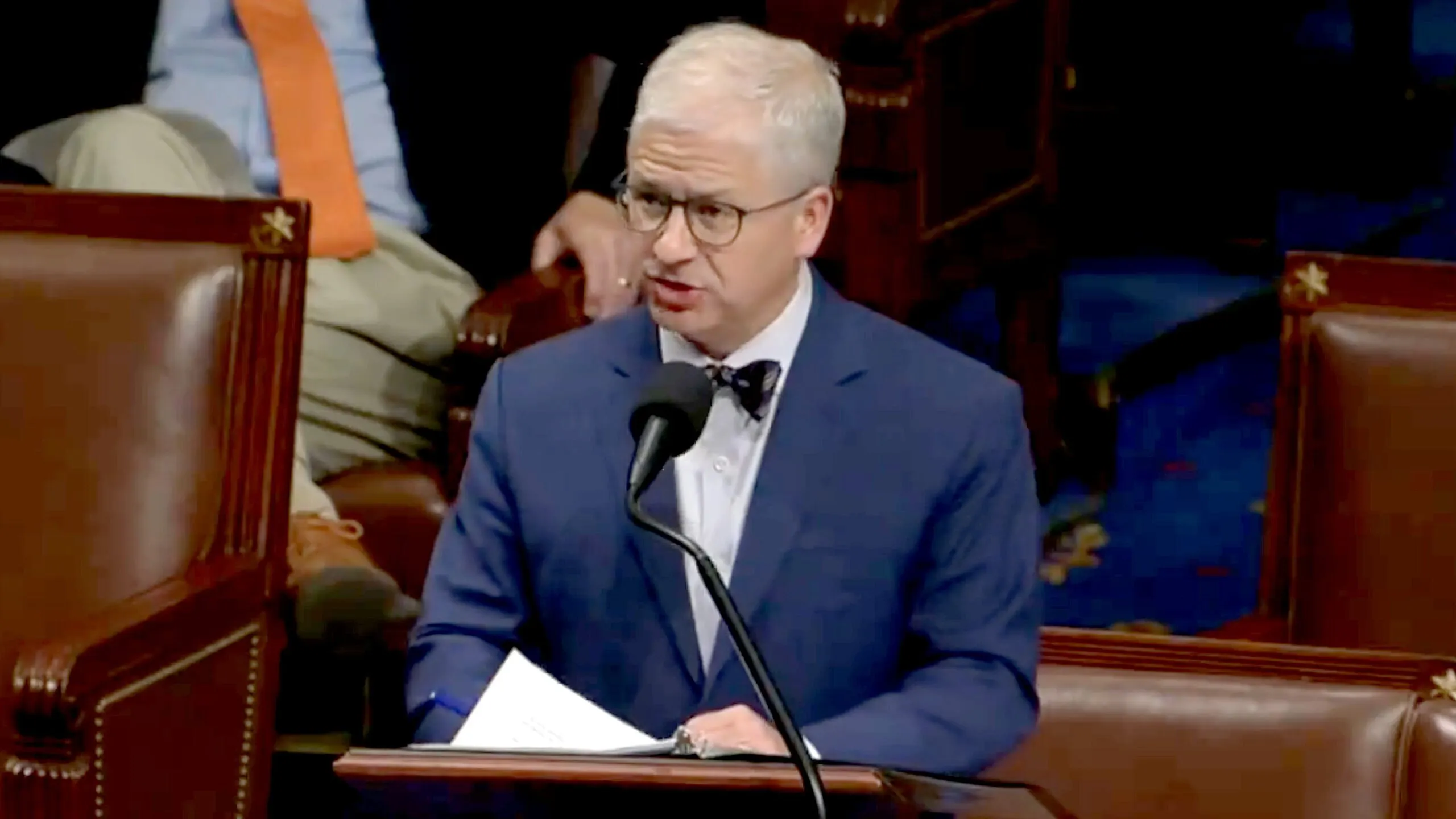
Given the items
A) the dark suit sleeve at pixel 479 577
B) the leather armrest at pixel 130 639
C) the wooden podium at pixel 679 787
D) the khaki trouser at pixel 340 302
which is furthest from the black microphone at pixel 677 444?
the khaki trouser at pixel 340 302

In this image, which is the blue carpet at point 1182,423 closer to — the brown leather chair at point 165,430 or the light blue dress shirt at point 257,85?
the light blue dress shirt at point 257,85

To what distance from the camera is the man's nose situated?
182 cm

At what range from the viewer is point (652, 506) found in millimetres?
1875

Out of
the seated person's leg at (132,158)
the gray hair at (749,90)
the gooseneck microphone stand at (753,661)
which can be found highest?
the gray hair at (749,90)

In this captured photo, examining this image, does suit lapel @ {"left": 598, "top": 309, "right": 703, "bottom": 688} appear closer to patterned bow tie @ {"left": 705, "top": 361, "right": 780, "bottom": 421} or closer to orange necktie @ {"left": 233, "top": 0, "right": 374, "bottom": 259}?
patterned bow tie @ {"left": 705, "top": 361, "right": 780, "bottom": 421}

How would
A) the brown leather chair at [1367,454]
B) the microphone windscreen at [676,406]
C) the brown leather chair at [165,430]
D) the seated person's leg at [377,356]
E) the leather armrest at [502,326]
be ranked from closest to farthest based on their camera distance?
1. the microphone windscreen at [676,406]
2. the brown leather chair at [1367,454]
3. the brown leather chair at [165,430]
4. the leather armrest at [502,326]
5. the seated person's leg at [377,356]

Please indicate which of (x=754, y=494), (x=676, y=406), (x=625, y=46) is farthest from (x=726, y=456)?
(x=625, y=46)

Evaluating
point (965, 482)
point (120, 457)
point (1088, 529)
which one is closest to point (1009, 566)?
point (965, 482)

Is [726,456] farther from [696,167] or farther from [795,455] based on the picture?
[696,167]

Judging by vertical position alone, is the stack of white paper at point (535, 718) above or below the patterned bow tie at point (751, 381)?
below

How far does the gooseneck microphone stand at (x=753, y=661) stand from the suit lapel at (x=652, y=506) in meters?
0.39

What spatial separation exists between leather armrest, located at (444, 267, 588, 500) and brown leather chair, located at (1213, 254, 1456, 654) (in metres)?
0.86

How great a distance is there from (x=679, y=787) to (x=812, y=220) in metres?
0.75

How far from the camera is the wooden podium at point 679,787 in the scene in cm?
124
